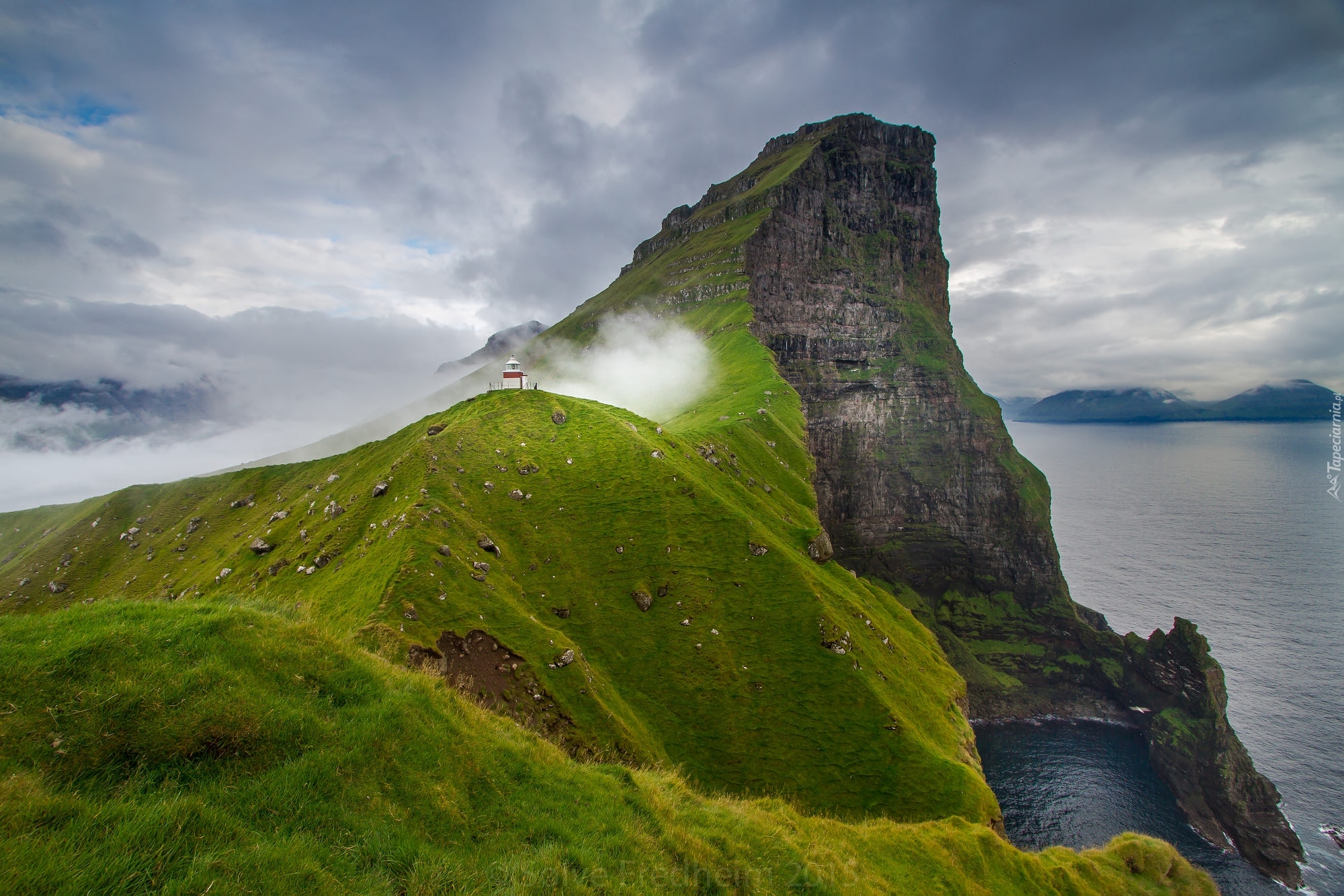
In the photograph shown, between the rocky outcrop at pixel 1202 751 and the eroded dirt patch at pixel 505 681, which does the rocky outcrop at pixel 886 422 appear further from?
the eroded dirt patch at pixel 505 681

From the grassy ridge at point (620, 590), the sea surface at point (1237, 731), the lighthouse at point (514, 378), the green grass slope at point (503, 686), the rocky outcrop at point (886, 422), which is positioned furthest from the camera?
the rocky outcrop at point (886, 422)

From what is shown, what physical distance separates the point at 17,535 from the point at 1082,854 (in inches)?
6231

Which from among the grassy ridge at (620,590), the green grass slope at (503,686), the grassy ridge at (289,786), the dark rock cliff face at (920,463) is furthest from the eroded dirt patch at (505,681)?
the dark rock cliff face at (920,463)

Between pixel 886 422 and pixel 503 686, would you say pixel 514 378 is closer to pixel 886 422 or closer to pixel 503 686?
pixel 503 686

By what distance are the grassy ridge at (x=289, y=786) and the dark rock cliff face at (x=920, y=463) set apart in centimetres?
12870

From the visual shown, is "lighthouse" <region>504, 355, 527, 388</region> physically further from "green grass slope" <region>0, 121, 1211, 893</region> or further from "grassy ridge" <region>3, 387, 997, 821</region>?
"green grass slope" <region>0, 121, 1211, 893</region>

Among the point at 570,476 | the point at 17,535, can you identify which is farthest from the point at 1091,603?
the point at 17,535

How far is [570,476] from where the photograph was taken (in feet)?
191

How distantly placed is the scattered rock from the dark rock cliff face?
7528cm

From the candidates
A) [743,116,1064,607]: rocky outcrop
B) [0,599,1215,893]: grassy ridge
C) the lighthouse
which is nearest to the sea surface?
[743,116,1064,607]: rocky outcrop

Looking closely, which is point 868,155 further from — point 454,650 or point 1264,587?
point 454,650

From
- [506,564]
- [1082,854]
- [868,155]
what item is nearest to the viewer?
[1082,854]

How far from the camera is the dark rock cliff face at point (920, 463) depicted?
11706cm

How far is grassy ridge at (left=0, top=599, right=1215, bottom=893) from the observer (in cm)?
798
